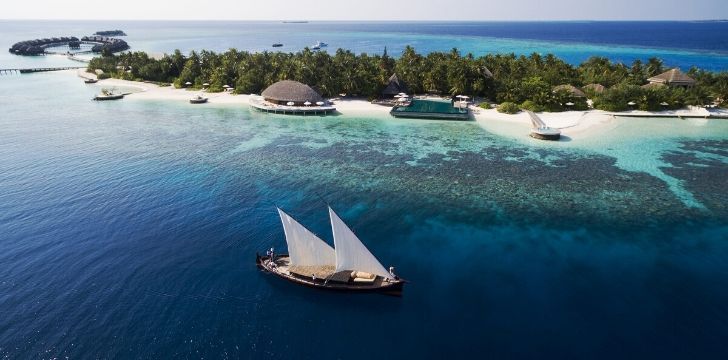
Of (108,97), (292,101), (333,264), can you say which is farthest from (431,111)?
(108,97)

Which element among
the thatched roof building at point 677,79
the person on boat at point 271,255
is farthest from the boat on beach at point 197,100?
the thatched roof building at point 677,79

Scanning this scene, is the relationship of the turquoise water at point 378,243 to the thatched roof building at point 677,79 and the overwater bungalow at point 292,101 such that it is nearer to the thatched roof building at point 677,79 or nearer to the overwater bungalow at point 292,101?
the overwater bungalow at point 292,101

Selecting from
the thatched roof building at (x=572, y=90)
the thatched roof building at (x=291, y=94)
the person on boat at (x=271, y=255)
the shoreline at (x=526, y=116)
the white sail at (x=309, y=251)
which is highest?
the thatched roof building at (x=572, y=90)

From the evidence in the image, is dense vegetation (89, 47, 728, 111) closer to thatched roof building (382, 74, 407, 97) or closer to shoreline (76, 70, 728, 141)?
thatched roof building (382, 74, 407, 97)

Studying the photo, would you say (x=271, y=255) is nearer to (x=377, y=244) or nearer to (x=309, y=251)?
(x=309, y=251)

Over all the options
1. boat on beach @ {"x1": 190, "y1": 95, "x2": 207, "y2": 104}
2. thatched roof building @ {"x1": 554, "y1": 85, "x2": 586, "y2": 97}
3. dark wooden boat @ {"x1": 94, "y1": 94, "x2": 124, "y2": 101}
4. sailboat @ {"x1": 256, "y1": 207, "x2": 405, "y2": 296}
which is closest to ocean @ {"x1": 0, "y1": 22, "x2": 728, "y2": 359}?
sailboat @ {"x1": 256, "y1": 207, "x2": 405, "y2": 296}

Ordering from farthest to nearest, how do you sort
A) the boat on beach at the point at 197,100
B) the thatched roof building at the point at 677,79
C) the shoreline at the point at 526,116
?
the boat on beach at the point at 197,100 < the thatched roof building at the point at 677,79 < the shoreline at the point at 526,116

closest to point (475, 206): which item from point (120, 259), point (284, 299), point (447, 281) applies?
point (447, 281)
